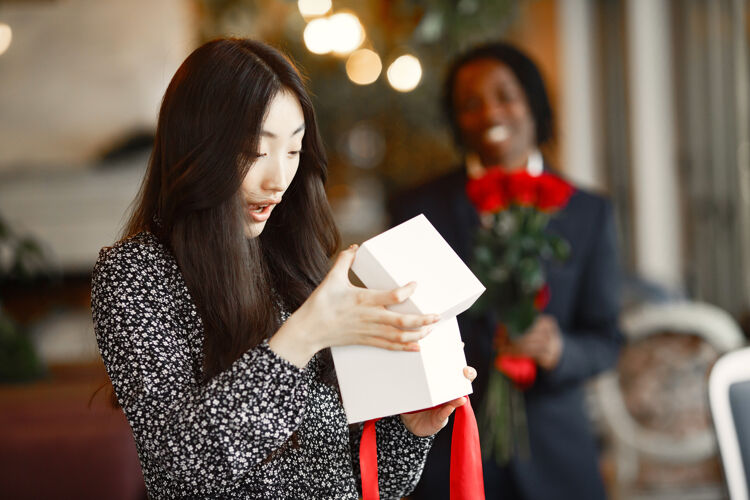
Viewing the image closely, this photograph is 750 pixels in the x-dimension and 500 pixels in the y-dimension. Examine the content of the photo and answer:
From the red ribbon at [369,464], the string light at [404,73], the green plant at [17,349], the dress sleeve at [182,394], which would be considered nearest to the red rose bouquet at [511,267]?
the red ribbon at [369,464]

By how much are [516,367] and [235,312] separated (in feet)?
2.90

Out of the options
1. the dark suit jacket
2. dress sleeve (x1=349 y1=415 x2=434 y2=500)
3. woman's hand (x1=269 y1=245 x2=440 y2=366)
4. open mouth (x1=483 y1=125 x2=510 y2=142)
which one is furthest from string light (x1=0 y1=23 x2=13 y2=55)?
woman's hand (x1=269 y1=245 x2=440 y2=366)

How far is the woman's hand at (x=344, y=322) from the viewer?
0.77 meters

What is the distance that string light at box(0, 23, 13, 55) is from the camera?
3.62 meters

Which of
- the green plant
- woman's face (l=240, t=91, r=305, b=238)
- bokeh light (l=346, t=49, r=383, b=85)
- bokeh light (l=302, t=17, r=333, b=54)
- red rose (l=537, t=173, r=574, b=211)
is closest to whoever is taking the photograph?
woman's face (l=240, t=91, r=305, b=238)

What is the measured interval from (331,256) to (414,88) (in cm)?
306

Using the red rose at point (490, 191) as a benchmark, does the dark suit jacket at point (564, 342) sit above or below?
below

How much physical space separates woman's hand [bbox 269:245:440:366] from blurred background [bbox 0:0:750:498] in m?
2.80

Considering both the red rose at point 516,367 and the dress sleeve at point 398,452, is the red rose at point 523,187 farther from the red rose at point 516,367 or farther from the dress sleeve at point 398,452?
the dress sleeve at point 398,452

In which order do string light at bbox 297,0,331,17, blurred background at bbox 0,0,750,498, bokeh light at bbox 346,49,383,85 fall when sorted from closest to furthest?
string light at bbox 297,0,331,17 < blurred background at bbox 0,0,750,498 < bokeh light at bbox 346,49,383,85

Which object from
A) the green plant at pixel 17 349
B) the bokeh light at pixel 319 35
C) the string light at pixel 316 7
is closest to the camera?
the green plant at pixel 17 349

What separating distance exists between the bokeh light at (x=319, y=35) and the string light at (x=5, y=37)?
141 cm

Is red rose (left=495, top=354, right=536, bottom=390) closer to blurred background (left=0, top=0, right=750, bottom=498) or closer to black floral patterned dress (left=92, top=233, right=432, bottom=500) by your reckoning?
black floral patterned dress (left=92, top=233, right=432, bottom=500)

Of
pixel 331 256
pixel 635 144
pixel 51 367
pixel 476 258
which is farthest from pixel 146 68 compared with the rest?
pixel 331 256
